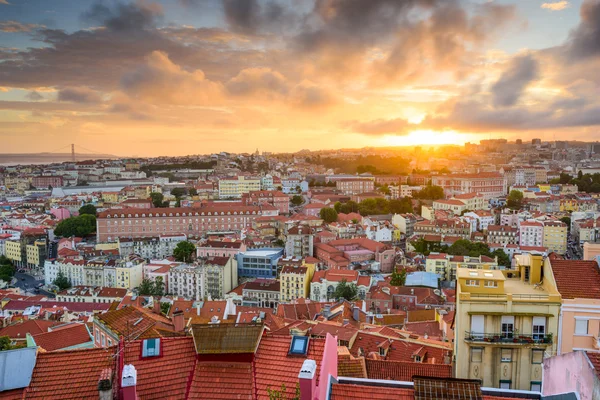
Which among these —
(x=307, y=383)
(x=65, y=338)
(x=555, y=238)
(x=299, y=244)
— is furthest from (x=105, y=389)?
(x=555, y=238)

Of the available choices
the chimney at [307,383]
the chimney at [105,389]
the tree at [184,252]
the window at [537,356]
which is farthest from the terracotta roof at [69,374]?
the tree at [184,252]

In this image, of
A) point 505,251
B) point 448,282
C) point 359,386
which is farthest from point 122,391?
point 505,251

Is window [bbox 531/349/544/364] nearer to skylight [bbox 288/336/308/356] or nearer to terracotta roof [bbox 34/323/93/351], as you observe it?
skylight [bbox 288/336/308/356]

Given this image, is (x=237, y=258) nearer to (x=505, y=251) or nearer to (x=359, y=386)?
(x=505, y=251)

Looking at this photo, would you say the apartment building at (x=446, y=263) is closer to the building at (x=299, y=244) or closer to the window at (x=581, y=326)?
the building at (x=299, y=244)

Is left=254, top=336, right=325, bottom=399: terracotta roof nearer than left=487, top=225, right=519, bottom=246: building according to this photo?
Yes

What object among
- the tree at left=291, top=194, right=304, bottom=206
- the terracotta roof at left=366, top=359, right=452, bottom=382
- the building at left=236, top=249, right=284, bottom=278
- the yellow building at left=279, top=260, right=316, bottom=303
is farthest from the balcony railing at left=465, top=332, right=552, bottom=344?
the tree at left=291, top=194, right=304, bottom=206
